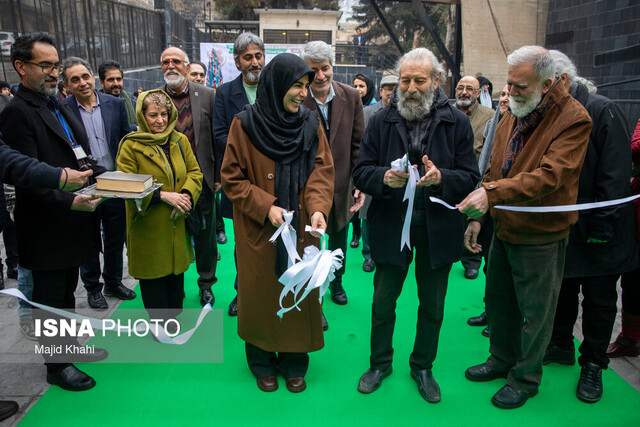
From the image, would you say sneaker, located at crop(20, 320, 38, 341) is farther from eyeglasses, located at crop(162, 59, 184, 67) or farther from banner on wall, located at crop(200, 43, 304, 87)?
banner on wall, located at crop(200, 43, 304, 87)

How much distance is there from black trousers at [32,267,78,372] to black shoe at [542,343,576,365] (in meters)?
3.37

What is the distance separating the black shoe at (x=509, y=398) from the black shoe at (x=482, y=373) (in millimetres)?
226

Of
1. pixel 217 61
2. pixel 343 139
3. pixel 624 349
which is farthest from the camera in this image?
pixel 217 61

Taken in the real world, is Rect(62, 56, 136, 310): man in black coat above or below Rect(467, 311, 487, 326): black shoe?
above

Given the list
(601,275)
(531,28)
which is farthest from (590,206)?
(531,28)

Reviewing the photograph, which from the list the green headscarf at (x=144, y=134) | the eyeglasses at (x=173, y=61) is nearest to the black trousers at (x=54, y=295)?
the green headscarf at (x=144, y=134)

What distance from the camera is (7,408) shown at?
8.80 feet

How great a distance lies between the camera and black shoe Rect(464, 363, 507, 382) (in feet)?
10.4

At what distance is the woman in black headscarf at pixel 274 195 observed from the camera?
269 centimetres

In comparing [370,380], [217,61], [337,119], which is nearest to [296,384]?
[370,380]

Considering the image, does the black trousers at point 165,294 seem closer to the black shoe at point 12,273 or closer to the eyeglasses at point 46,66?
the eyeglasses at point 46,66

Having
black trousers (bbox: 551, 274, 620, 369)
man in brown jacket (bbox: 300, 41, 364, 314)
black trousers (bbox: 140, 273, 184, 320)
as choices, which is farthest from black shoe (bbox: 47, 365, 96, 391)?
black trousers (bbox: 551, 274, 620, 369)

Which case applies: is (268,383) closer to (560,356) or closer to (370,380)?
(370,380)

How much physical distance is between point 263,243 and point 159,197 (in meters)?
0.93
